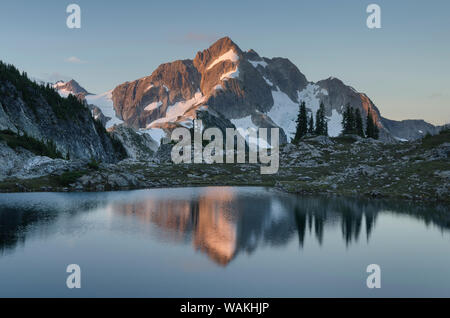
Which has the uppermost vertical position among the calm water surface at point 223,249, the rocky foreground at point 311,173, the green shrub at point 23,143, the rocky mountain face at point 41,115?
the rocky mountain face at point 41,115

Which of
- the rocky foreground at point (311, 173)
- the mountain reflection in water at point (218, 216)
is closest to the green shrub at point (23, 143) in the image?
the rocky foreground at point (311, 173)

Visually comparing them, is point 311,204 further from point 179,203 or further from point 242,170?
point 242,170

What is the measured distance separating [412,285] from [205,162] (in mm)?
111040

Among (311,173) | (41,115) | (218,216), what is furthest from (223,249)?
(41,115)

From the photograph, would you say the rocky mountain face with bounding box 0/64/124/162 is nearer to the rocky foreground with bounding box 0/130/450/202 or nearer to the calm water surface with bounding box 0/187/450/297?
the rocky foreground with bounding box 0/130/450/202

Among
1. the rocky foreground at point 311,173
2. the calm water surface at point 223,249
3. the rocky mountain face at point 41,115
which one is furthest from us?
the rocky mountain face at point 41,115

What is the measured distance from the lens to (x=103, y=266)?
28266mm

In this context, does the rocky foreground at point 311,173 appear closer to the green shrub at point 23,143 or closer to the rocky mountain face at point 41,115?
the green shrub at point 23,143

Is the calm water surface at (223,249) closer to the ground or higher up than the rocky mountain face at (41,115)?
closer to the ground

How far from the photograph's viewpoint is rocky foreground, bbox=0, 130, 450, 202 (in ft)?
219

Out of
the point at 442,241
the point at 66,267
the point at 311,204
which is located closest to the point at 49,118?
the point at 311,204

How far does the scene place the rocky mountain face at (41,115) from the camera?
150250 millimetres

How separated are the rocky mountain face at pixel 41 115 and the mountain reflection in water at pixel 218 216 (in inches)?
3744

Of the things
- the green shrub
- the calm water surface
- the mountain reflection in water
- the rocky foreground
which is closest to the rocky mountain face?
the green shrub
